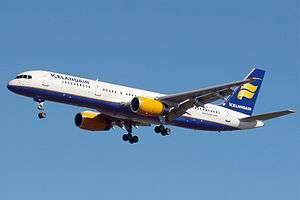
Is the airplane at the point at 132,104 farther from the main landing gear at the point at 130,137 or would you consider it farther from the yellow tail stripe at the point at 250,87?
the yellow tail stripe at the point at 250,87

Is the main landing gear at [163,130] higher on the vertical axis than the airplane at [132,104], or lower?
lower

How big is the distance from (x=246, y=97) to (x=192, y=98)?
42.3 feet

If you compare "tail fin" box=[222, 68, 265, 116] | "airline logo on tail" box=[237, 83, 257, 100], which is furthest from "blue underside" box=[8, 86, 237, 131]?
"airline logo on tail" box=[237, 83, 257, 100]

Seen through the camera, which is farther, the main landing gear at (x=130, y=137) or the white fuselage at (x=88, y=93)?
the main landing gear at (x=130, y=137)

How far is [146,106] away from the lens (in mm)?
67625

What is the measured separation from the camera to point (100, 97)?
67688mm

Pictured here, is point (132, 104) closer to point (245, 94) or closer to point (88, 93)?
point (88, 93)

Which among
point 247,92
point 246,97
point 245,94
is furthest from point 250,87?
point 246,97

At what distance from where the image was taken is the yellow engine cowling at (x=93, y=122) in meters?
76.1

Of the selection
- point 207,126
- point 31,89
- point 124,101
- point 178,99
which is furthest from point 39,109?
point 207,126

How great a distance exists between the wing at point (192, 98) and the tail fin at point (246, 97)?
8936mm

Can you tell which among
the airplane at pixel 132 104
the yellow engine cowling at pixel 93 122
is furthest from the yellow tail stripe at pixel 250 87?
the yellow engine cowling at pixel 93 122

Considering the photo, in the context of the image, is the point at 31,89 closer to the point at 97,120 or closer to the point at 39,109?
the point at 39,109

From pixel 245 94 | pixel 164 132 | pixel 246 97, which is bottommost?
pixel 164 132
